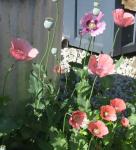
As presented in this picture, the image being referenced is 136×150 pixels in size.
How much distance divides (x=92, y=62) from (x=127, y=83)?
81.5 inches

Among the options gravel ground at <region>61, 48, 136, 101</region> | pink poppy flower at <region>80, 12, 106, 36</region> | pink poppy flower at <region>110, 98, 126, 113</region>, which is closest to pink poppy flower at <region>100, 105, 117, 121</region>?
pink poppy flower at <region>110, 98, 126, 113</region>

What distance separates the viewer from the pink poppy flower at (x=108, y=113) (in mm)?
2436

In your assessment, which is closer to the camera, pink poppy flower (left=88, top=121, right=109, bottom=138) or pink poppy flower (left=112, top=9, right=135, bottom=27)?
pink poppy flower (left=88, top=121, right=109, bottom=138)

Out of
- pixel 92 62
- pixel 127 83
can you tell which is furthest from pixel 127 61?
pixel 92 62

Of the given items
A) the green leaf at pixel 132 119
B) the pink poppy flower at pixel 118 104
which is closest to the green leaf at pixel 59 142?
the pink poppy flower at pixel 118 104

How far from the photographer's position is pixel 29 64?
2.82 meters

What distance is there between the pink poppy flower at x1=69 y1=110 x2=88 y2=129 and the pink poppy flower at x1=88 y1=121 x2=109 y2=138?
0.04 metres

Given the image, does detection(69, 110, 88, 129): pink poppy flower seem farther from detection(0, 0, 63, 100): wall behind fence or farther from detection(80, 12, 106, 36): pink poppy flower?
detection(0, 0, 63, 100): wall behind fence

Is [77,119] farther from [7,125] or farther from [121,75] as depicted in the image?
[121,75]

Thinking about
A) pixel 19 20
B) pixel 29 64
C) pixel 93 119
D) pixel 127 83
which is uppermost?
pixel 19 20

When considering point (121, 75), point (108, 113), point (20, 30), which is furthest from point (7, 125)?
point (121, 75)

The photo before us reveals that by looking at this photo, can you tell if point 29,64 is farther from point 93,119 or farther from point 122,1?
point 122,1

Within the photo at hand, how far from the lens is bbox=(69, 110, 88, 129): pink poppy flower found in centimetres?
238

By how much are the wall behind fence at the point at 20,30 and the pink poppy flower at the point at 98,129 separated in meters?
0.57
